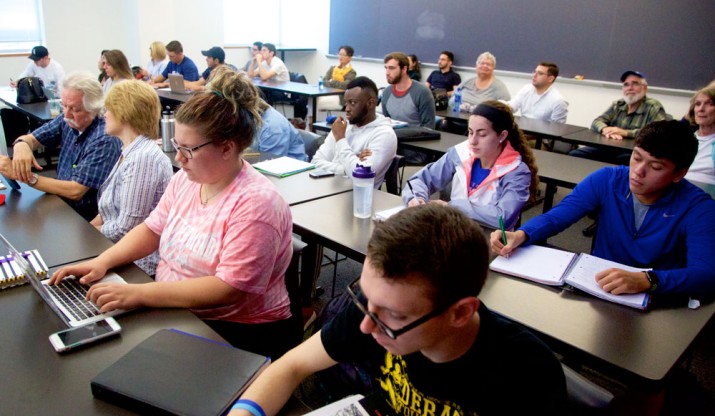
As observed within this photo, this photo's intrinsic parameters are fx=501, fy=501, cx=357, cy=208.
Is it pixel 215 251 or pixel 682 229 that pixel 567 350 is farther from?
pixel 215 251

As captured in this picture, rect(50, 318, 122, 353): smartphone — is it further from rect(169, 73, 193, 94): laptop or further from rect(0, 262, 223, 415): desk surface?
rect(169, 73, 193, 94): laptop

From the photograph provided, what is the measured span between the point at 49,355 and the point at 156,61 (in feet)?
24.2

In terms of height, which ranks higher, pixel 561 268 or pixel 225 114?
pixel 225 114

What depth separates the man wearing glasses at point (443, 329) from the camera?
0.83 m

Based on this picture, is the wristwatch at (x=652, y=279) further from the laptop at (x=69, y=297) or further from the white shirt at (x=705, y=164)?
the white shirt at (x=705, y=164)

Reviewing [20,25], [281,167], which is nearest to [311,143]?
[281,167]

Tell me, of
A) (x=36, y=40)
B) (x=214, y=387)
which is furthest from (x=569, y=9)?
(x=36, y=40)

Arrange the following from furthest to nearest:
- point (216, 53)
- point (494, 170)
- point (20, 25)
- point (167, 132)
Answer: point (20, 25) < point (216, 53) < point (167, 132) < point (494, 170)

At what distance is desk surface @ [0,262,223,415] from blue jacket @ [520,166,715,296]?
137cm

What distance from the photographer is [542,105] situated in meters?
5.31

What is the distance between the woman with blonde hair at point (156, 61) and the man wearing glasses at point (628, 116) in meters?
6.02

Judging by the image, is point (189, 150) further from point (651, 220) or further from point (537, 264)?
point (651, 220)

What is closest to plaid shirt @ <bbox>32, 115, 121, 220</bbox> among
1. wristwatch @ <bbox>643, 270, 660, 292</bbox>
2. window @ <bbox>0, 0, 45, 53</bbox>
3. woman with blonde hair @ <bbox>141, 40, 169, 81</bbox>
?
wristwatch @ <bbox>643, 270, 660, 292</bbox>

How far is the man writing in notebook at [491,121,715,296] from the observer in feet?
5.05
